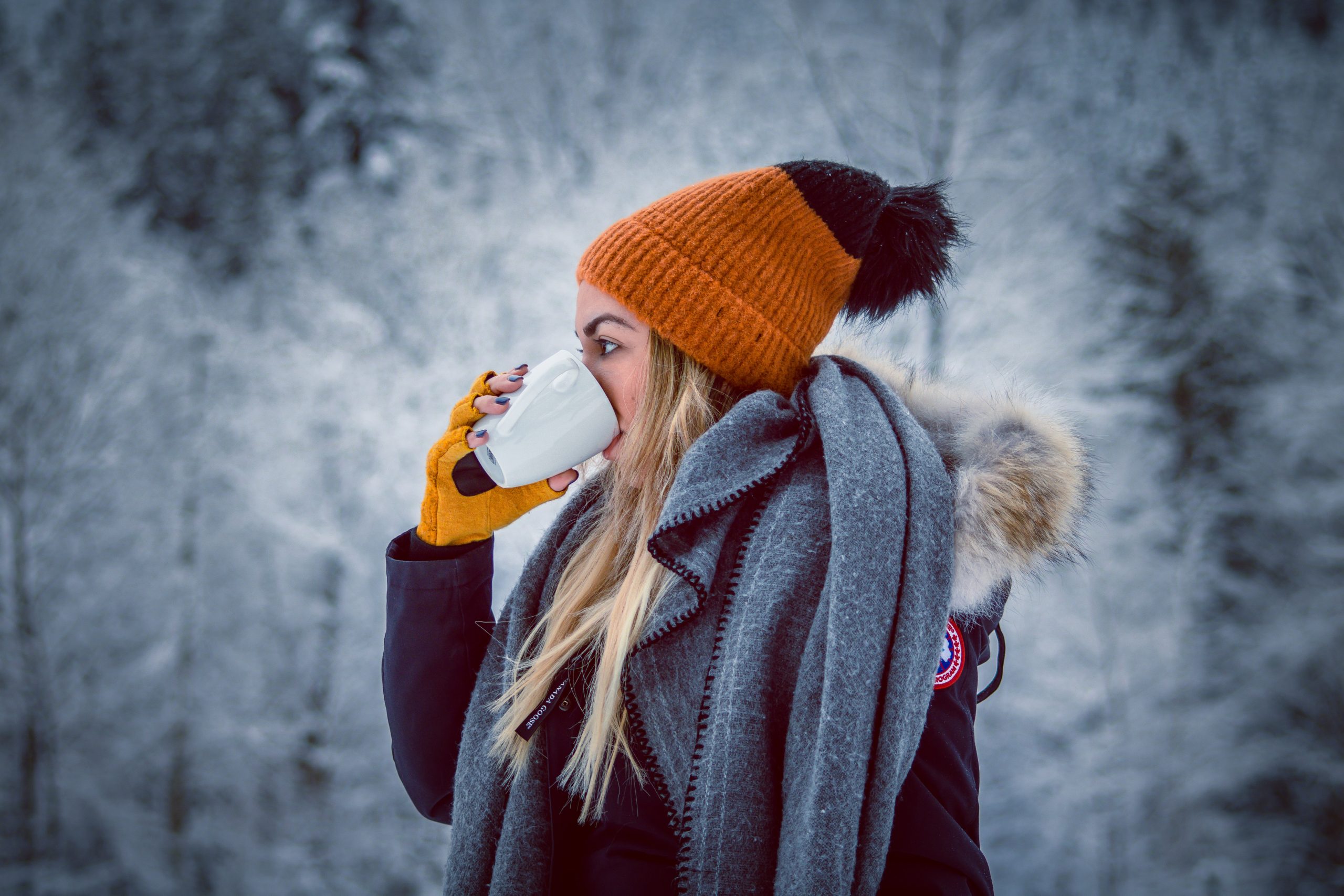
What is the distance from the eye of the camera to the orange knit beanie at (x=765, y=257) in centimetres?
68

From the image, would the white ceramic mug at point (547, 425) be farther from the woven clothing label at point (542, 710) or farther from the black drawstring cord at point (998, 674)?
the black drawstring cord at point (998, 674)

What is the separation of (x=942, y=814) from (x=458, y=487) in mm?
569

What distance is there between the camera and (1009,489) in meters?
0.57

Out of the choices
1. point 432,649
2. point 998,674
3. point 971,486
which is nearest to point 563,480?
point 432,649

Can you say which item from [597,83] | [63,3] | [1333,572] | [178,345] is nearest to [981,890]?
[1333,572]

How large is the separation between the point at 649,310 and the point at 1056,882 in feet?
5.56

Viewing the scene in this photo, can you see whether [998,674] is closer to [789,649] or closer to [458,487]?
[789,649]

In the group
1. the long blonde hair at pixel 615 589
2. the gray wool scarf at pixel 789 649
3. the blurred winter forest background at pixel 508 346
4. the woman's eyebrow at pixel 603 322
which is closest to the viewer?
the gray wool scarf at pixel 789 649

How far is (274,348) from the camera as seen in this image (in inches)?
71.9

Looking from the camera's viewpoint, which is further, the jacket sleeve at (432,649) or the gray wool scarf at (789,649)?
the jacket sleeve at (432,649)

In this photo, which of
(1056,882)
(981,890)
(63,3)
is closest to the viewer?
(981,890)

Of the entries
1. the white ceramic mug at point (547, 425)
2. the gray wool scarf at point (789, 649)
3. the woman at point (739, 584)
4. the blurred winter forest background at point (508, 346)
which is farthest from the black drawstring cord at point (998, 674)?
the blurred winter forest background at point (508, 346)

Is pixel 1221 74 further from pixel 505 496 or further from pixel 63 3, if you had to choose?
pixel 63 3

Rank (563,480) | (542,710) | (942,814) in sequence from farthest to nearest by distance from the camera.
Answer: (563,480)
(542,710)
(942,814)
